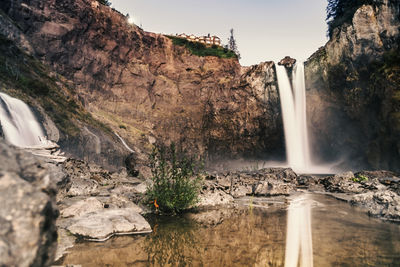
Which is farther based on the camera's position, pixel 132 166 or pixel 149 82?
pixel 149 82

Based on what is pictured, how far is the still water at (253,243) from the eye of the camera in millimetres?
3311

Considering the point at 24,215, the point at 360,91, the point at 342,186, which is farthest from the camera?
the point at 360,91

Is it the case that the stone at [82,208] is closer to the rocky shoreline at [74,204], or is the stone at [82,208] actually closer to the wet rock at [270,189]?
the rocky shoreline at [74,204]

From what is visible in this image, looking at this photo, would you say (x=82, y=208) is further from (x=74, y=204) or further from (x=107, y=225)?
(x=107, y=225)

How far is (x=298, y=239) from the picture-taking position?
4.27 meters

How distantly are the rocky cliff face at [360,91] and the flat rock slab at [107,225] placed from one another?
80.9 feet

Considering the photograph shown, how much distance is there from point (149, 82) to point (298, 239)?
118 ft

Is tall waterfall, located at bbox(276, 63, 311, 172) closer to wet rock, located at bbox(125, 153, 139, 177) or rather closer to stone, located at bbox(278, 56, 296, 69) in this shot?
stone, located at bbox(278, 56, 296, 69)

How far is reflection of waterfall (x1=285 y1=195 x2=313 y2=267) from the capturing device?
3.34m

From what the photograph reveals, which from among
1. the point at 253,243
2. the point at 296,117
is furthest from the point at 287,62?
the point at 253,243

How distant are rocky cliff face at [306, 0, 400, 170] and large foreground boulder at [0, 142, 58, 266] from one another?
2673 centimetres

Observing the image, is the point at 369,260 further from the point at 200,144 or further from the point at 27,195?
the point at 200,144

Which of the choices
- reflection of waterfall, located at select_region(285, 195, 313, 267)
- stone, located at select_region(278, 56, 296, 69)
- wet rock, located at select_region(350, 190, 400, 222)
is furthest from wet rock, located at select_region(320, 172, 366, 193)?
stone, located at select_region(278, 56, 296, 69)

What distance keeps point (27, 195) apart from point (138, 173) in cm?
1542
